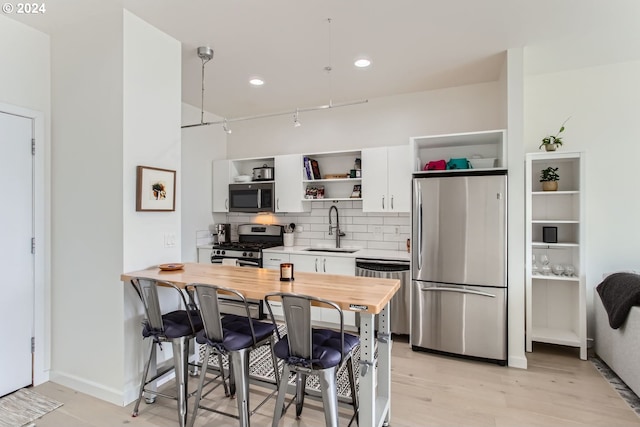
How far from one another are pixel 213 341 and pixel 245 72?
2.78 metres

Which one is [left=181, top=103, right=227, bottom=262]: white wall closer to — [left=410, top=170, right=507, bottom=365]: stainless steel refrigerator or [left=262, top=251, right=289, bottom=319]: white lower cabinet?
[left=262, top=251, right=289, bottom=319]: white lower cabinet

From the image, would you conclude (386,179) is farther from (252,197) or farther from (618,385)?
(618,385)

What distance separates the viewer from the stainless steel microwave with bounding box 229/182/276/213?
4746mm

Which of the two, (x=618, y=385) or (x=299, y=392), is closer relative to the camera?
(x=299, y=392)

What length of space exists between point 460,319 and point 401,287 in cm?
67

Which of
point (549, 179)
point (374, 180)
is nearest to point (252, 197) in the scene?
point (374, 180)

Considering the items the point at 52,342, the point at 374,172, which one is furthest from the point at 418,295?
the point at 52,342

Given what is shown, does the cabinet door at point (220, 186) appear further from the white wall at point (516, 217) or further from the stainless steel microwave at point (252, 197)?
the white wall at point (516, 217)

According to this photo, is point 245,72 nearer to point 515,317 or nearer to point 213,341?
point 213,341

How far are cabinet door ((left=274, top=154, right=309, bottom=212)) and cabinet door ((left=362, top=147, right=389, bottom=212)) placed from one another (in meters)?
0.91

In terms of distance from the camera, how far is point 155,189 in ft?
9.07

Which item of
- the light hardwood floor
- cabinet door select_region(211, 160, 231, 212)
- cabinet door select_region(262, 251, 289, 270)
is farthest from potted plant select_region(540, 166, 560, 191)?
cabinet door select_region(211, 160, 231, 212)

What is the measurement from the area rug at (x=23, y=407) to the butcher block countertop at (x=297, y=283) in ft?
3.61

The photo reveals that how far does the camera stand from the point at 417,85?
157 inches
